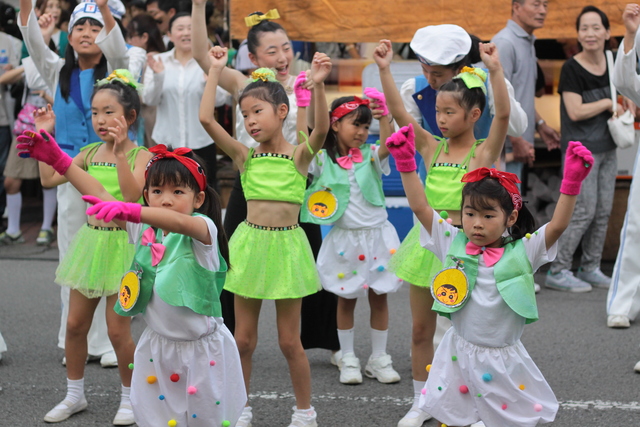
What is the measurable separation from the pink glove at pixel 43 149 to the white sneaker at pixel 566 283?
440cm

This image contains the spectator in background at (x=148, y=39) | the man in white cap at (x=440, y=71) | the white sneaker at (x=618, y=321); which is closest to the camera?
the man in white cap at (x=440, y=71)

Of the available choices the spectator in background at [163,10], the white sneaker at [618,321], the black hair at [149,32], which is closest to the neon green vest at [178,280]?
the white sneaker at [618,321]

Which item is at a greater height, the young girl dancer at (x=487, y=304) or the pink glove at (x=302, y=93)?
the pink glove at (x=302, y=93)

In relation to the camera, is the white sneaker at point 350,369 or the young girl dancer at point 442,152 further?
the white sneaker at point 350,369

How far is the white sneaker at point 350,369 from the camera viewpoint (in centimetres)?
466

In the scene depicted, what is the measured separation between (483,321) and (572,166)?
26.4 inches

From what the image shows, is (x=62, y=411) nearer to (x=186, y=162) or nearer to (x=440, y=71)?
(x=186, y=162)

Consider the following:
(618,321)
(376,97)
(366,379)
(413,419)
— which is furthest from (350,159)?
(618,321)

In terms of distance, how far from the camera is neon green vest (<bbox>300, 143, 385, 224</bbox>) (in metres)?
4.70

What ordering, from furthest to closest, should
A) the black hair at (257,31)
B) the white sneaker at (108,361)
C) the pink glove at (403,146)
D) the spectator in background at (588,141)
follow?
the spectator in background at (588,141) < the white sneaker at (108,361) < the black hair at (257,31) < the pink glove at (403,146)

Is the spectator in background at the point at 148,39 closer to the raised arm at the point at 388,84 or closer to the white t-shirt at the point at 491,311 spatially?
the raised arm at the point at 388,84

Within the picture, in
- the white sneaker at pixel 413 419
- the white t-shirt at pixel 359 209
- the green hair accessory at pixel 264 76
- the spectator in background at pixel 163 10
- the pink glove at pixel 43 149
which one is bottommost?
the white sneaker at pixel 413 419

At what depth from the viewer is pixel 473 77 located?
3887 millimetres

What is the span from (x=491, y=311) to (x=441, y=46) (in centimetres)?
142
